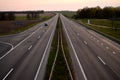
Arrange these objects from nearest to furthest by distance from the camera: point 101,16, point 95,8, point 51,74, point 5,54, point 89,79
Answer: point 89,79 → point 51,74 → point 5,54 → point 101,16 → point 95,8

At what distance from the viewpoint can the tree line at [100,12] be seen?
11744 cm

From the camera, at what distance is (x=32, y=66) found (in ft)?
62.6

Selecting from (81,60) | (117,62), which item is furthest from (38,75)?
(117,62)

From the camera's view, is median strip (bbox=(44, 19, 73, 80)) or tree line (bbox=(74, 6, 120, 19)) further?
tree line (bbox=(74, 6, 120, 19))

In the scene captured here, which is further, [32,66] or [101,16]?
[101,16]

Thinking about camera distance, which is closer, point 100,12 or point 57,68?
point 57,68

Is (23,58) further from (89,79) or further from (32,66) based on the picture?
(89,79)

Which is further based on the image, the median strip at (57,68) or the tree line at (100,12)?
the tree line at (100,12)

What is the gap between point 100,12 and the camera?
125 m

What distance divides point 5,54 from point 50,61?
718 centimetres

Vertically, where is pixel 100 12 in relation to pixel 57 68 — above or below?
above

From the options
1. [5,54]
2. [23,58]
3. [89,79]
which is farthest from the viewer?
[5,54]

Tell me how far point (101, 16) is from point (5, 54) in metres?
102

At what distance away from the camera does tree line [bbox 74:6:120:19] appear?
11744 centimetres
